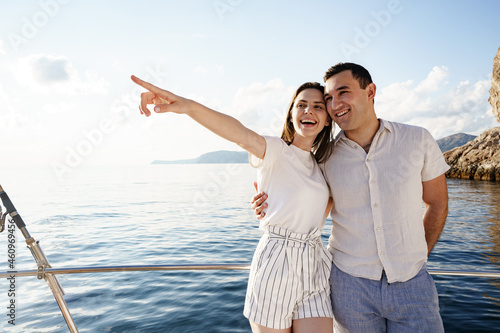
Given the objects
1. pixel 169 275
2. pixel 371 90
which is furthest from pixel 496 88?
pixel 371 90

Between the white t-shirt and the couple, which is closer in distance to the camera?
the couple

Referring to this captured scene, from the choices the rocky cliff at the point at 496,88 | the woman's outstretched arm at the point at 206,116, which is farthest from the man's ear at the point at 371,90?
the rocky cliff at the point at 496,88

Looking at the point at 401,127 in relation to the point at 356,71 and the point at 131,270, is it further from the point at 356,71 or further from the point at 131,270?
the point at 131,270

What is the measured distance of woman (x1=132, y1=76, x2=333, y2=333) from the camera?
1834mm

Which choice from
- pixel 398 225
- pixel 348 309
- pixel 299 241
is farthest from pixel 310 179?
pixel 348 309

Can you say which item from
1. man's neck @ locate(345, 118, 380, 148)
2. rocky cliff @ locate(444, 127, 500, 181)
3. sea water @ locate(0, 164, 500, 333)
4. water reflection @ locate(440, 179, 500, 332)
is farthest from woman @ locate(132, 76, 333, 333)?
rocky cliff @ locate(444, 127, 500, 181)

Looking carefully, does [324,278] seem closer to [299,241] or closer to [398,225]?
[299,241]

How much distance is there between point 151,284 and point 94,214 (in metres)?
13.5

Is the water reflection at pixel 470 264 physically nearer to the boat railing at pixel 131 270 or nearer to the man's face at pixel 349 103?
the boat railing at pixel 131 270

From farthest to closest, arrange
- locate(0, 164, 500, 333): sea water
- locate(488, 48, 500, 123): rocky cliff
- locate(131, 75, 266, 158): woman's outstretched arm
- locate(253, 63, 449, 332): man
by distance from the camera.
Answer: locate(488, 48, 500, 123): rocky cliff, locate(0, 164, 500, 333): sea water, locate(253, 63, 449, 332): man, locate(131, 75, 266, 158): woman's outstretched arm

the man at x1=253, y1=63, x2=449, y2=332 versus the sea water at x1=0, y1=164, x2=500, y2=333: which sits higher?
the man at x1=253, y1=63, x2=449, y2=332

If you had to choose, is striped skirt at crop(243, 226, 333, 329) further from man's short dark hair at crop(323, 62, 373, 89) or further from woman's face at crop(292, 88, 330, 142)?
man's short dark hair at crop(323, 62, 373, 89)

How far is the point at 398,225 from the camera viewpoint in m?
1.91

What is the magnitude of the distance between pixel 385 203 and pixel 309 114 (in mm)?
720
